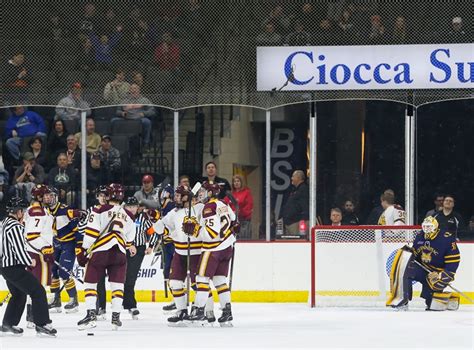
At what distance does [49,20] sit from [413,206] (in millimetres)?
4646

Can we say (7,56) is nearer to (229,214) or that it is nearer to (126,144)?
(126,144)

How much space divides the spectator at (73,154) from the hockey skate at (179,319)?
12.3 ft

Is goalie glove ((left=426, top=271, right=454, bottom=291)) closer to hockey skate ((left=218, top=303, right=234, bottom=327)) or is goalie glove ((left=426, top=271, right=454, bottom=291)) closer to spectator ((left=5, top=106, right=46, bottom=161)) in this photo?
hockey skate ((left=218, top=303, right=234, bottom=327))

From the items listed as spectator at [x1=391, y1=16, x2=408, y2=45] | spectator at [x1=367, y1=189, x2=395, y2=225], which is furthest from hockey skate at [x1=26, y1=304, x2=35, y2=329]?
spectator at [x1=391, y1=16, x2=408, y2=45]

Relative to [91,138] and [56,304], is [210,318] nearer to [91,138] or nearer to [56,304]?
[56,304]

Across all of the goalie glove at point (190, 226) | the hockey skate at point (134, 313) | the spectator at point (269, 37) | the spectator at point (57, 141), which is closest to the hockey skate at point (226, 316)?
the goalie glove at point (190, 226)

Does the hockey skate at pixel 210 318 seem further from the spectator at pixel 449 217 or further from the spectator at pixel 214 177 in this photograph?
the spectator at pixel 449 217

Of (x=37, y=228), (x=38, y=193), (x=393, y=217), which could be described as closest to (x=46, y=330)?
(x=37, y=228)

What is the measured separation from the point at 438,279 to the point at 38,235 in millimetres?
4206

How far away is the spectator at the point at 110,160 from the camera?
16.3 m

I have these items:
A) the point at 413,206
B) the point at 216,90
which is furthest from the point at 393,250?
the point at 216,90

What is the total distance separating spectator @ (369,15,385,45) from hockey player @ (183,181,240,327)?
4.58m

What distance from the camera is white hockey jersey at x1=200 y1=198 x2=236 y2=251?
12.5 meters

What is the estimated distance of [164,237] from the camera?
13586mm
